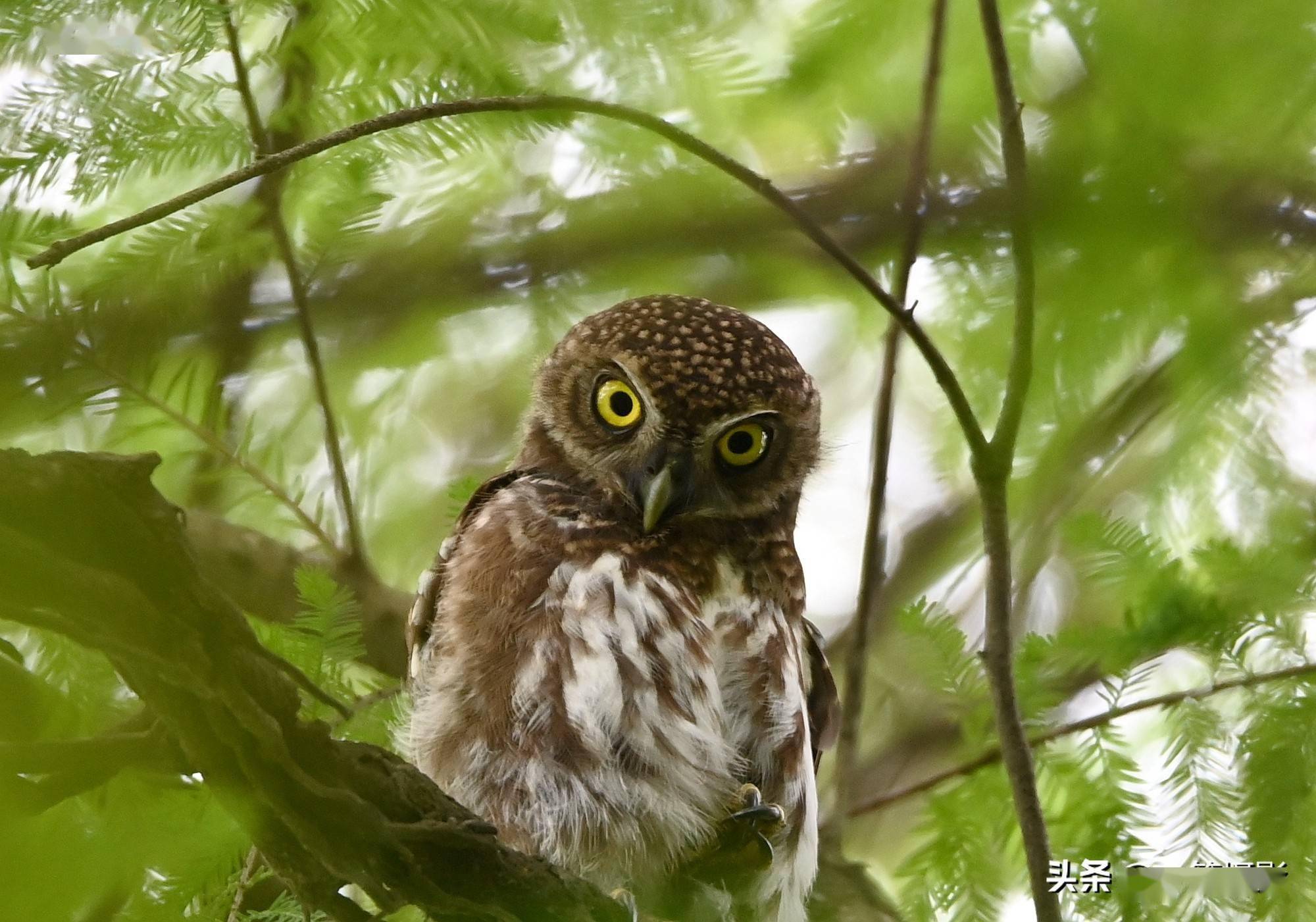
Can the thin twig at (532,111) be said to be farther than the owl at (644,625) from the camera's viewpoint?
No

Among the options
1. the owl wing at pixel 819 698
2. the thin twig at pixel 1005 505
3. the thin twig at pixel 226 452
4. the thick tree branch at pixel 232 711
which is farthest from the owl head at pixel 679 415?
the thick tree branch at pixel 232 711

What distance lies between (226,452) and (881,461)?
5.03ft

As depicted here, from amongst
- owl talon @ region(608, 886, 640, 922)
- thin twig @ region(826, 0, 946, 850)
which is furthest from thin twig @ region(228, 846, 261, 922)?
thin twig @ region(826, 0, 946, 850)

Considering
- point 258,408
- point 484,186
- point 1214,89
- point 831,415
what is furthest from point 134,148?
point 831,415

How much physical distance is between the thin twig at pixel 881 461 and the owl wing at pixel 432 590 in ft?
3.09

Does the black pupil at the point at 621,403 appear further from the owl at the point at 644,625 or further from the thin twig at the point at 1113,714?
the thin twig at the point at 1113,714

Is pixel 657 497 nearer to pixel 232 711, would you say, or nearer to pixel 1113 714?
pixel 1113 714

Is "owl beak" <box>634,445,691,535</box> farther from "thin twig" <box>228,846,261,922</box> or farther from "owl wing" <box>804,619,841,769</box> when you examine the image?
"thin twig" <box>228,846,261,922</box>

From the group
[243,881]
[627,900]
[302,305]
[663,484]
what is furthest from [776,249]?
[243,881]

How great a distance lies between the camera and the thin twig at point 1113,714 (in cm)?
234

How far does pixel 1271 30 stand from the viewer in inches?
87.4

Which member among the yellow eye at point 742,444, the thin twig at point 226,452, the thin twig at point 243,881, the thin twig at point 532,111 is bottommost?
the thin twig at point 243,881

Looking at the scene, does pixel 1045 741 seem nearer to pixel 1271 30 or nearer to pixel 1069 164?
pixel 1069 164

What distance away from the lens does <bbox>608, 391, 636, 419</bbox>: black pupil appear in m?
3.02
